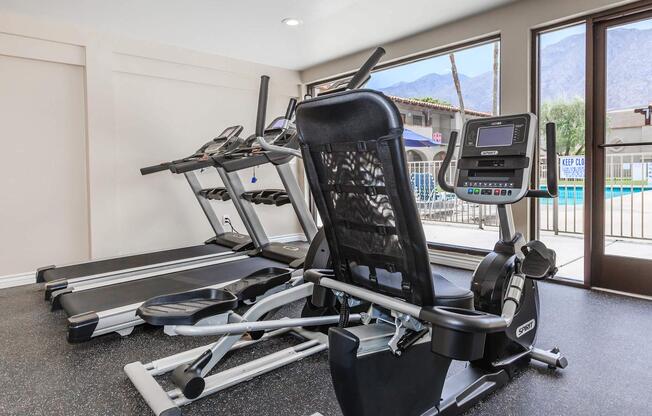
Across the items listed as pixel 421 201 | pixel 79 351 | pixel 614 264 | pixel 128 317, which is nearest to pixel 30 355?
pixel 79 351

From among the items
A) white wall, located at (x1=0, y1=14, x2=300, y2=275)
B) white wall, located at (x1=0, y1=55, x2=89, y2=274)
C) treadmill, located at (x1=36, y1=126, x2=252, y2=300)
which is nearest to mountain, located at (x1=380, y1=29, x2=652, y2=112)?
treadmill, located at (x1=36, y1=126, x2=252, y2=300)

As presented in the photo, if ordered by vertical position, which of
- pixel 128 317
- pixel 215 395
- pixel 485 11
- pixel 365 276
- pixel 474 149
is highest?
pixel 485 11

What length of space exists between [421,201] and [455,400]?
4297mm

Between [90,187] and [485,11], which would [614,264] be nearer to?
[485,11]

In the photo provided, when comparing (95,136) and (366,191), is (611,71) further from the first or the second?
(95,136)

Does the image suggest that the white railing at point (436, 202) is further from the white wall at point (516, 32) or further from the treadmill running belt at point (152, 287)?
the treadmill running belt at point (152, 287)

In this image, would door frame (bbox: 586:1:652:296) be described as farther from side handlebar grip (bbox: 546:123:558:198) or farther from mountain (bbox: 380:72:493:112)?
side handlebar grip (bbox: 546:123:558:198)

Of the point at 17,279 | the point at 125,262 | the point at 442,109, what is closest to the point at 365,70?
the point at 125,262

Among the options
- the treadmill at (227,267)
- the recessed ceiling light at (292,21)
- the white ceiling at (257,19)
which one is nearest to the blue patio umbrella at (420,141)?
the white ceiling at (257,19)

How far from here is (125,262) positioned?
364cm

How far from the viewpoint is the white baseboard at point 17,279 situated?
371 centimetres

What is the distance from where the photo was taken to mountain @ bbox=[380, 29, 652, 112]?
3039 mm

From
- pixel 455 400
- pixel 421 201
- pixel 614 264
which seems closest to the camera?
pixel 455 400

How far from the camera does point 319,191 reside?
4.58 feet
